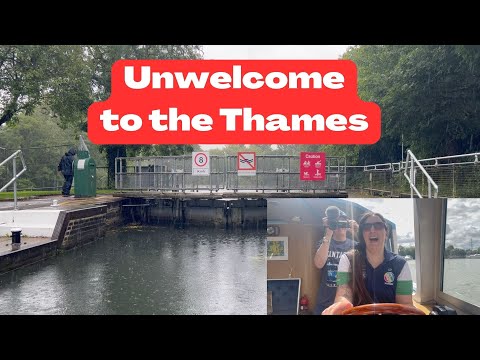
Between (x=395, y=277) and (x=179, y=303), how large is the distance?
4.98 meters

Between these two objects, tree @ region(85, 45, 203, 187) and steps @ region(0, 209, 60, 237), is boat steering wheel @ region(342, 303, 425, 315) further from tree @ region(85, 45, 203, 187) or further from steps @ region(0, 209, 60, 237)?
tree @ region(85, 45, 203, 187)

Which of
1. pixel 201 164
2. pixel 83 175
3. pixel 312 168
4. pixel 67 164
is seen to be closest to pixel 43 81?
pixel 67 164

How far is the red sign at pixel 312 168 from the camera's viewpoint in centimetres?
→ 2153

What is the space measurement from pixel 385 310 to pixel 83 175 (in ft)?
58.7

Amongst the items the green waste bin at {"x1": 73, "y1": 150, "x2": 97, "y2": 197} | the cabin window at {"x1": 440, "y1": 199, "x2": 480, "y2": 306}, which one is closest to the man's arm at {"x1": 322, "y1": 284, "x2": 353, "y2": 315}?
the cabin window at {"x1": 440, "y1": 199, "x2": 480, "y2": 306}

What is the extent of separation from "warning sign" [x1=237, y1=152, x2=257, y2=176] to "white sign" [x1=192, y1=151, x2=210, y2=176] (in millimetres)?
1554

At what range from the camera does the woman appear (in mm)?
5469

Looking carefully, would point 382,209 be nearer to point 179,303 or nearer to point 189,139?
point 179,303

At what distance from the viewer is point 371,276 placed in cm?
551

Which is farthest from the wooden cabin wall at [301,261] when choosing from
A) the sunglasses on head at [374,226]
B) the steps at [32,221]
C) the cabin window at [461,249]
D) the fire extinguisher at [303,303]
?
the steps at [32,221]

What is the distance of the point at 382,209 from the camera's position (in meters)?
5.62

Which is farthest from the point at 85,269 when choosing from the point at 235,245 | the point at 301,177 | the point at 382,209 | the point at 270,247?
the point at 301,177

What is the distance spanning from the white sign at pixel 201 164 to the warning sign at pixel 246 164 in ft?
5.10

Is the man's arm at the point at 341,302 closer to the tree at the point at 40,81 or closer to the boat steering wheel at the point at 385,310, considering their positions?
the boat steering wheel at the point at 385,310
